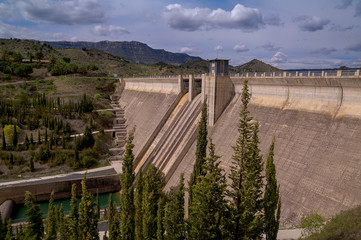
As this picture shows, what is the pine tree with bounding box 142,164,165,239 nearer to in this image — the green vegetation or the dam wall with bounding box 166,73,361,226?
the green vegetation

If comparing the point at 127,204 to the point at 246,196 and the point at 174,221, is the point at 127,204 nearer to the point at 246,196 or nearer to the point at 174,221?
the point at 174,221

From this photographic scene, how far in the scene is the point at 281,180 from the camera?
1706 centimetres

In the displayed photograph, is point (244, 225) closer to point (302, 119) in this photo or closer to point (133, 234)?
point (133, 234)

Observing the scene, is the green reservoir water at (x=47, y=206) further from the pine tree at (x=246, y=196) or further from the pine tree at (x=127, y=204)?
the pine tree at (x=246, y=196)

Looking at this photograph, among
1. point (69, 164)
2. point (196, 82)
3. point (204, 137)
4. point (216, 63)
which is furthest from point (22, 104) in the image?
point (204, 137)

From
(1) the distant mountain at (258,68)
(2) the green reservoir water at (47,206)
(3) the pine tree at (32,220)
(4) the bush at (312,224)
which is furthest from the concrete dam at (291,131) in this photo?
(1) the distant mountain at (258,68)

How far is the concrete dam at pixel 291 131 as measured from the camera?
1491cm

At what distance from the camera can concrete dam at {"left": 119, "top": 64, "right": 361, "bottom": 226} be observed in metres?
14.9

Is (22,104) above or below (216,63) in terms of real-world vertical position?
below

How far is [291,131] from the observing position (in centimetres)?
1920

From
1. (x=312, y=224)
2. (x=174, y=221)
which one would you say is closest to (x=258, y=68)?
(x=312, y=224)

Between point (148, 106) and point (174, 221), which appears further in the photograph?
point (148, 106)

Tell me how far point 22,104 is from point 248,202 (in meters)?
43.5

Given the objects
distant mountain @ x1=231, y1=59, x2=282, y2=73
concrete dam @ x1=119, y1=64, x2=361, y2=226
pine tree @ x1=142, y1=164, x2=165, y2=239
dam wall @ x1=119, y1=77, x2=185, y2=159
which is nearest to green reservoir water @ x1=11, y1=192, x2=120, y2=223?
concrete dam @ x1=119, y1=64, x2=361, y2=226
